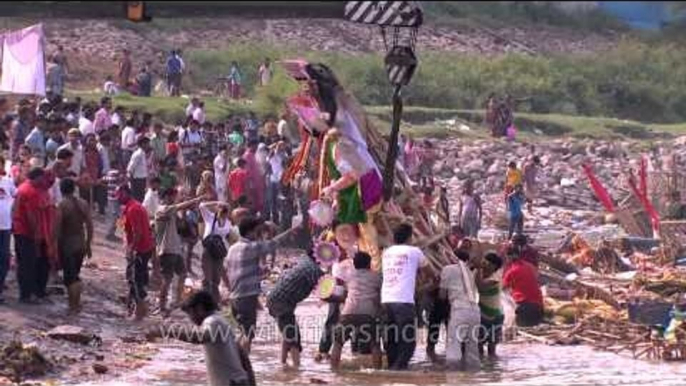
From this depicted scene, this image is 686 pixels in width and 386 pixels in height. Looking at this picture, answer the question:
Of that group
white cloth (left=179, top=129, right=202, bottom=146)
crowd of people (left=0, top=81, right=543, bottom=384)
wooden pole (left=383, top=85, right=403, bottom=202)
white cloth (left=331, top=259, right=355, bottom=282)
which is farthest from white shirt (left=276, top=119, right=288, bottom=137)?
white cloth (left=331, top=259, right=355, bottom=282)

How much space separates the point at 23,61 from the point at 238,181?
3847 millimetres

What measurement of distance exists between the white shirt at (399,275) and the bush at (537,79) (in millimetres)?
32923

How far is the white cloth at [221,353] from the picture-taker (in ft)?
44.2

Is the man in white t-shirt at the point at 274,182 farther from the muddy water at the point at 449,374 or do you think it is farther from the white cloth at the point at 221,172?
the muddy water at the point at 449,374

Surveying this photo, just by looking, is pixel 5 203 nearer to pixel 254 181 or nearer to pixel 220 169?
pixel 254 181

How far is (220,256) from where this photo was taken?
22.3m

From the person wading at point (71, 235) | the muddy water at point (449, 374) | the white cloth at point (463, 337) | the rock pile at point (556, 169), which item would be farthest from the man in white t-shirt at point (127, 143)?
the white cloth at point (463, 337)

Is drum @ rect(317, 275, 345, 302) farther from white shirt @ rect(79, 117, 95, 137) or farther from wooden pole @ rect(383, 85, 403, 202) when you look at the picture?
white shirt @ rect(79, 117, 95, 137)

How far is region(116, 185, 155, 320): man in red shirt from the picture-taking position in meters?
21.1

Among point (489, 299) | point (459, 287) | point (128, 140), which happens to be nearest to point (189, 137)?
point (128, 140)

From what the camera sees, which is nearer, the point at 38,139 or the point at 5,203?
the point at 5,203

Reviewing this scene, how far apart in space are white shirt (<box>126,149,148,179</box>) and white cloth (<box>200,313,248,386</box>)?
46.7 feet

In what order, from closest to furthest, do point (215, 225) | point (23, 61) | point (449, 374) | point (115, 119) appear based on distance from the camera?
point (449, 374) → point (215, 225) → point (23, 61) → point (115, 119)

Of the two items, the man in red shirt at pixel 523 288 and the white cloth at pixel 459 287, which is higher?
the white cloth at pixel 459 287
